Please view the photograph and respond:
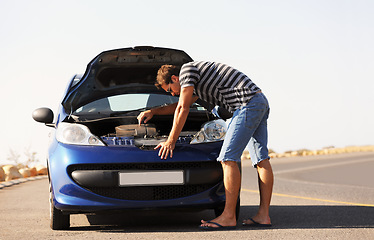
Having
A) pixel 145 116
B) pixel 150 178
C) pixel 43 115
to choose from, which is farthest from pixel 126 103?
pixel 150 178

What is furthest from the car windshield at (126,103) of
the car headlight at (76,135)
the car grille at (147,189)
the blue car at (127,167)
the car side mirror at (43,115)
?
the car grille at (147,189)

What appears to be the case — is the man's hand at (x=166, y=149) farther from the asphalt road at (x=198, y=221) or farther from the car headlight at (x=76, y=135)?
the asphalt road at (x=198, y=221)

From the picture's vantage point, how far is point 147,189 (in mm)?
5699

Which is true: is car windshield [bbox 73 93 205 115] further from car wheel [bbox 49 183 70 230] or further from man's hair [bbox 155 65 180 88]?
car wheel [bbox 49 183 70 230]

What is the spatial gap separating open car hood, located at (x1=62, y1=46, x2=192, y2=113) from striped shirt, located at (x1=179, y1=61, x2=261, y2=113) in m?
0.90

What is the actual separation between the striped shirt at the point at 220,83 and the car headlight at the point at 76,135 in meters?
0.98

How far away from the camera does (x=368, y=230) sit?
19.4 feet

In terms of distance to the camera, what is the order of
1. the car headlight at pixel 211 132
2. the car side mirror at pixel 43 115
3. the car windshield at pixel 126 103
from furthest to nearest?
the car windshield at pixel 126 103
the car side mirror at pixel 43 115
the car headlight at pixel 211 132

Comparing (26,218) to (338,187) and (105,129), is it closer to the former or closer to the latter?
(105,129)

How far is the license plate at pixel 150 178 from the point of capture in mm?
5598

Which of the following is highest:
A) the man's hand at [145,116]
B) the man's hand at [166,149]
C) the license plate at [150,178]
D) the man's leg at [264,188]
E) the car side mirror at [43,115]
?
the man's hand at [145,116]

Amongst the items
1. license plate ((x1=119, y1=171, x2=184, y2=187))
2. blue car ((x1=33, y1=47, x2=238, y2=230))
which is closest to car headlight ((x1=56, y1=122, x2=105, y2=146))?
blue car ((x1=33, y1=47, x2=238, y2=230))

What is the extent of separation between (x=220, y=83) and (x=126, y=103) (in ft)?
5.34

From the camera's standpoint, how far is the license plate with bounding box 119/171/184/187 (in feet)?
18.4
